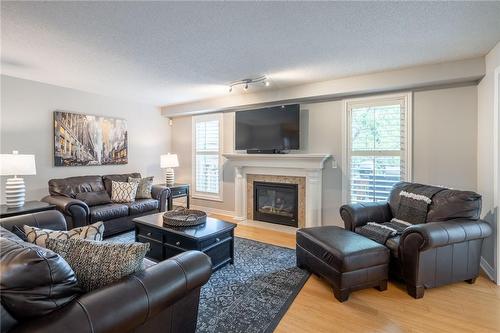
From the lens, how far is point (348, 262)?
223 cm

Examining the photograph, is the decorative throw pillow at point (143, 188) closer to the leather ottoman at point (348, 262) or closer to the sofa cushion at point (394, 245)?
the leather ottoman at point (348, 262)

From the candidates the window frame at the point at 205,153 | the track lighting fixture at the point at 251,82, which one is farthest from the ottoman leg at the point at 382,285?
the window frame at the point at 205,153

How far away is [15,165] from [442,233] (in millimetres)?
4908

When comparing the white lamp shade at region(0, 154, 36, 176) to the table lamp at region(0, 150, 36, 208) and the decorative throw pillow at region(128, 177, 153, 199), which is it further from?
the decorative throw pillow at region(128, 177, 153, 199)

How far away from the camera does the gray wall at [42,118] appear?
12.2 feet

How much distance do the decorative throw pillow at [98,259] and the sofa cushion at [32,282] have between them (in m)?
0.14

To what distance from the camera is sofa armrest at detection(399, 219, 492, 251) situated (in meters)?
2.23

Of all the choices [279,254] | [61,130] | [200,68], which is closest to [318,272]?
[279,254]

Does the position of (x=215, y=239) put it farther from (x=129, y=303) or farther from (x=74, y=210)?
(x=74, y=210)

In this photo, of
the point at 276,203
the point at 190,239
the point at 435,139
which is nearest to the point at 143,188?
the point at 276,203

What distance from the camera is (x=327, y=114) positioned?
4.12 metres

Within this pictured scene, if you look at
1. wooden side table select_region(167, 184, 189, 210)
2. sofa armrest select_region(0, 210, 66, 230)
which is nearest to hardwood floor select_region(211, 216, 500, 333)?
sofa armrest select_region(0, 210, 66, 230)

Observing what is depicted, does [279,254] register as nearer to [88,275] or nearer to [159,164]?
[88,275]

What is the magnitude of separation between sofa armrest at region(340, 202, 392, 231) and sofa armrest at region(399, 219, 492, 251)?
25.1 inches
